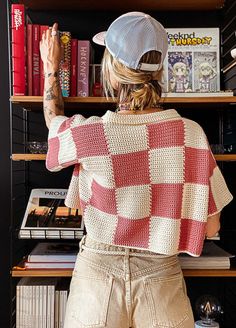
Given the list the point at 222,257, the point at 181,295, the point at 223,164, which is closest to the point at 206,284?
the point at 222,257

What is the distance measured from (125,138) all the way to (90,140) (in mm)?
94

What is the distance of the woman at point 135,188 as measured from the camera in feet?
3.84

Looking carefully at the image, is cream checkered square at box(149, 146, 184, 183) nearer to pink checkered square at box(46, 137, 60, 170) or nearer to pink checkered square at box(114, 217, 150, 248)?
pink checkered square at box(114, 217, 150, 248)

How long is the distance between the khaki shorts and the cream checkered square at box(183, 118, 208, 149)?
0.33 meters

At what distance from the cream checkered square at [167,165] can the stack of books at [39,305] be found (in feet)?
2.40

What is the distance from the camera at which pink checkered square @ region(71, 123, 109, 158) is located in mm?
1161

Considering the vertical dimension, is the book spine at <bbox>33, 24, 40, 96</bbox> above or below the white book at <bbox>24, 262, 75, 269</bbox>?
above

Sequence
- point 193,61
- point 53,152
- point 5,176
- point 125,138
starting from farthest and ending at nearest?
point 5,176
point 193,61
point 53,152
point 125,138

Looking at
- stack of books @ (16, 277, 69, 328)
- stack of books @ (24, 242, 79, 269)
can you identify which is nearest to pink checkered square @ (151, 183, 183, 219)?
stack of books @ (24, 242, 79, 269)

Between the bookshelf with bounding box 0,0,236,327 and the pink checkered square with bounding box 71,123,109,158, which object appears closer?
the pink checkered square with bounding box 71,123,109,158

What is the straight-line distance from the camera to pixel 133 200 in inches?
46.9

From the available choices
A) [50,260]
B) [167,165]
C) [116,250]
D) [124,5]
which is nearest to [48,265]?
[50,260]

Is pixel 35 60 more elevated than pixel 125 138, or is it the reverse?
pixel 35 60

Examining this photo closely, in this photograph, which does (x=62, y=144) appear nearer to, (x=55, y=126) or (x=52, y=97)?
(x=55, y=126)
